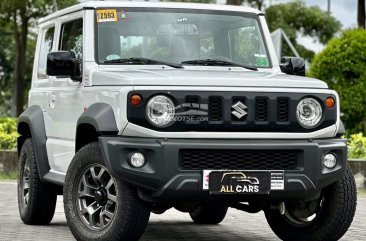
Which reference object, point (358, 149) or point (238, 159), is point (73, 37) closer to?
point (238, 159)

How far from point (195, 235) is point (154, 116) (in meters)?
2.48

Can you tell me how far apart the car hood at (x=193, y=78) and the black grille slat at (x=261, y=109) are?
118 mm

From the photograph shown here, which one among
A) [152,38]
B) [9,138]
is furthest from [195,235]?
[9,138]

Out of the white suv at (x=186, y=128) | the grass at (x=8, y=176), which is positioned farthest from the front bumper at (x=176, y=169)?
the grass at (x=8, y=176)

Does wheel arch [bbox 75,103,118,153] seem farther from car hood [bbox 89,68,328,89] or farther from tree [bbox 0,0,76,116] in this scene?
tree [bbox 0,0,76,116]

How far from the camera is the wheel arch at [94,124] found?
723 cm

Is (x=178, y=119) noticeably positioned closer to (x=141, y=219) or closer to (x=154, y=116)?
(x=154, y=116)

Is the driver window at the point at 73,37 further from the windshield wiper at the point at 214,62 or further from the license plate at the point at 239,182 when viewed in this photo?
the license plate at the point at 239,182

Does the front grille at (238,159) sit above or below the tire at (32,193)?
above

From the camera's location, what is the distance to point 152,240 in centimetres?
873

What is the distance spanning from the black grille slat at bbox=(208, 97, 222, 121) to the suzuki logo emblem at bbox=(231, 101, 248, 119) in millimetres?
97

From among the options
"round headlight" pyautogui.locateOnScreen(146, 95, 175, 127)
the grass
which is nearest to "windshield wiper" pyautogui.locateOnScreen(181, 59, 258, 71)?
"round headlight" pyautogui.locateOnScreen(146, 95, 175, 127)

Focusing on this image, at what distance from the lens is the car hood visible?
722 cm

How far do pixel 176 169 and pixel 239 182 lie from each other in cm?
48
